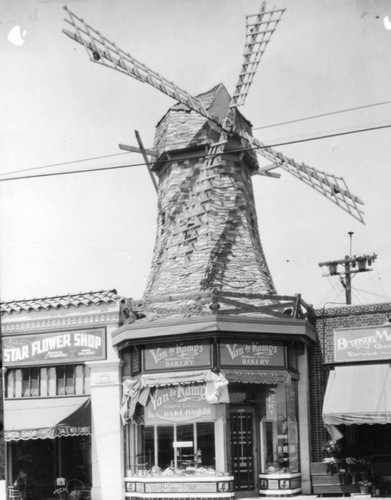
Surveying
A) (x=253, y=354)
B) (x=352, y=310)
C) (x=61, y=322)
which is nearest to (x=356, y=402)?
(x=352, y=310)

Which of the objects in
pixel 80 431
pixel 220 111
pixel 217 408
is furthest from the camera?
pixel 220 111

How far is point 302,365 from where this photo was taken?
26.3 metres

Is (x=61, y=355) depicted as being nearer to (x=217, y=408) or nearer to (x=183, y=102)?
(x=217, y=408)

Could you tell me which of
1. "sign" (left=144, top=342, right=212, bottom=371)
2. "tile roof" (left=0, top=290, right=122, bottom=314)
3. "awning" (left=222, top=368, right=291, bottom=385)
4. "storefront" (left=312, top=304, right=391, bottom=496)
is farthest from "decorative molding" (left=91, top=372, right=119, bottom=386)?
"storefront" (left=312, top=304, right=391, bottom=496)

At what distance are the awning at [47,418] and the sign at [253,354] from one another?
4.78 metres

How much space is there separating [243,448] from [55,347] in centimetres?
670

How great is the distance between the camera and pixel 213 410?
23906 mm

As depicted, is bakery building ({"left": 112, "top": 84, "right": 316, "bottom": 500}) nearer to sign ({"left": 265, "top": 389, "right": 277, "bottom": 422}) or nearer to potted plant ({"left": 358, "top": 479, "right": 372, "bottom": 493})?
sign ({"left": 265, "top": 389, "right": 277, "bottom": 422})

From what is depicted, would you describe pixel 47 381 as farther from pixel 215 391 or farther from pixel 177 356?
pixel 215 391

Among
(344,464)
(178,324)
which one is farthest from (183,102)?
(344,464)

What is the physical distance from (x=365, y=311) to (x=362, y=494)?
5232 mm

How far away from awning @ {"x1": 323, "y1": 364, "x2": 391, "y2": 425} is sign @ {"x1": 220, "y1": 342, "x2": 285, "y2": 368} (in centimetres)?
177

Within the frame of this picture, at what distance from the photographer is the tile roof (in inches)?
1059

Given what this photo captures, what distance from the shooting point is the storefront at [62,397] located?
2583 cm
